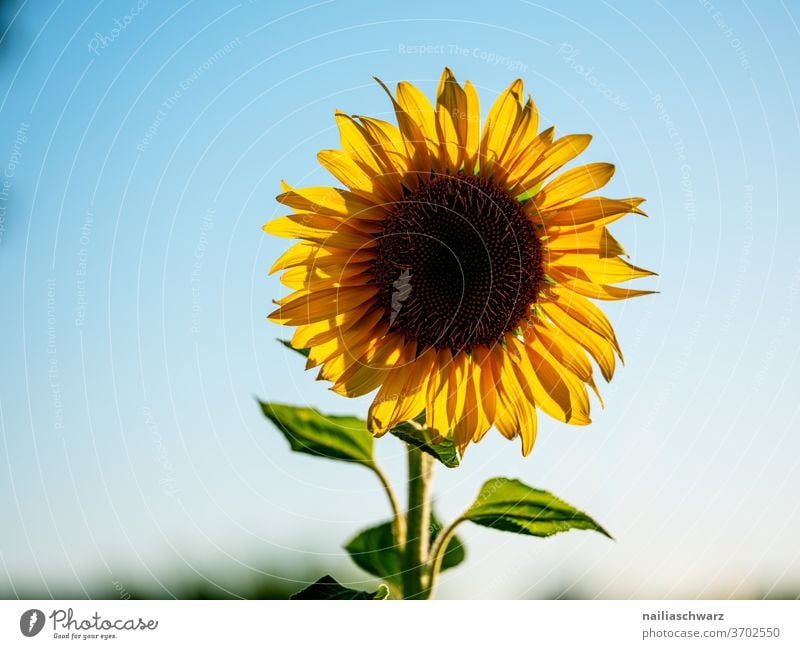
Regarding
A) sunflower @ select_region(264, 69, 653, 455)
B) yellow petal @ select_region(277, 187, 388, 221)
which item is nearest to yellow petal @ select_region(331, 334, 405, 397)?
sunflower @ select_region(264, 69, 653, 455)

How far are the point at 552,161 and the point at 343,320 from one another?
511 mm

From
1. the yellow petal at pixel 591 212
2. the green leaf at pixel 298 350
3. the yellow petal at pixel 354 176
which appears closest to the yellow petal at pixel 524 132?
the yellow petal at pixel 591 212

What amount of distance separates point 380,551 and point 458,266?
25.5 inches

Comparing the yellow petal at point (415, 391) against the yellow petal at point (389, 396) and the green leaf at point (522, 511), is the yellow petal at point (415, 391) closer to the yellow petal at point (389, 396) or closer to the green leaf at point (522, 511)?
the yellow petal at point (389, 396)

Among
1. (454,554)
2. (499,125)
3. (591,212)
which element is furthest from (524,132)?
(454,554)

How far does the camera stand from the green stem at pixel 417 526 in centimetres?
133

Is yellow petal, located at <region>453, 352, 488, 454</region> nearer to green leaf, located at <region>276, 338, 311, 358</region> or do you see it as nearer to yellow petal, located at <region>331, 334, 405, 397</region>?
yellow petal, located at <region>331, 334, 405, 397</region>

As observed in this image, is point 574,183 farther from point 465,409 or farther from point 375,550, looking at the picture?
point 375,550

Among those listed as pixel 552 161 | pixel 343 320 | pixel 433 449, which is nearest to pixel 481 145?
pixel 552 161

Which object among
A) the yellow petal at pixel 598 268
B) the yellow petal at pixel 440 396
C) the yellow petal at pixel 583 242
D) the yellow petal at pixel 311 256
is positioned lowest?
the yellow petal at pixel 440 396

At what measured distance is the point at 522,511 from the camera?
1.38 m

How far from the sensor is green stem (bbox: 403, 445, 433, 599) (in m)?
1.33

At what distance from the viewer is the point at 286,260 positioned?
4.84 ft

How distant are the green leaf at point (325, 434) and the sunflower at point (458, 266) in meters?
0.10
